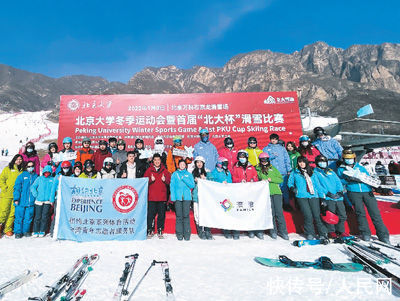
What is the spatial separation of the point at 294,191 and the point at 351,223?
1.68 m

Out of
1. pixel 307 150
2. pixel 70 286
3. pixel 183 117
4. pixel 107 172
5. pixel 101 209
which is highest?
pixel 183 117

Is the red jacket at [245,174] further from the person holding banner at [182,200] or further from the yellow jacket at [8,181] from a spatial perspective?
the yellow jacket at [8,181]

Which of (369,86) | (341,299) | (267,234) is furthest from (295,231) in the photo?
(369,86)

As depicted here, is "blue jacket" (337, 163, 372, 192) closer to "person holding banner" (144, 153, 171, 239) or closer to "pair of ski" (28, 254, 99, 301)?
"person holding banner" (144, 153, 171, 239)

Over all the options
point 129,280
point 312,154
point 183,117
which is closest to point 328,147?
point 312,154

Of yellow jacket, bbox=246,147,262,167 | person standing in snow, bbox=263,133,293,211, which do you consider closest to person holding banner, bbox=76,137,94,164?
yellow jacket, bbox=246,147,262,167

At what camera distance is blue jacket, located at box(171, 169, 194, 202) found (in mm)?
4762

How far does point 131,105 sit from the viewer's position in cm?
928

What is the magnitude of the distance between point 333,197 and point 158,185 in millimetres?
3908

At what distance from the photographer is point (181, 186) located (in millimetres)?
4809

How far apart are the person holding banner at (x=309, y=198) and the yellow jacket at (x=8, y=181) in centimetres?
680

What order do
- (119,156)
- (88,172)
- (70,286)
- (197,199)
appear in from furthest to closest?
(119,156) → (88,172) → (197,199) → (70,286)

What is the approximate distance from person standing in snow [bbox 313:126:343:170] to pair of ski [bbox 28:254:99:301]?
6174mm

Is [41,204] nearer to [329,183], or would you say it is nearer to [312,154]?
[329,183]
